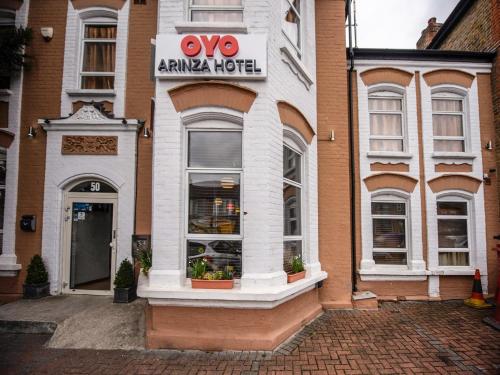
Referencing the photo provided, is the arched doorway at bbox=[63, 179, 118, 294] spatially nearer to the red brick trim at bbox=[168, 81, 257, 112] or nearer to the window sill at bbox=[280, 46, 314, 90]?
the red brick trim at bbox=[168, 81, 257, 112]

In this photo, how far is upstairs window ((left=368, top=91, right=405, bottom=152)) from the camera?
320 inches

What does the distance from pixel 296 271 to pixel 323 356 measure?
59.8 inches

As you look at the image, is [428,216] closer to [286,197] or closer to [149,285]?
[286,197]

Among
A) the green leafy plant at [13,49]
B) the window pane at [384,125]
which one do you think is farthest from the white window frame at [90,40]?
the window pane at [384,125]

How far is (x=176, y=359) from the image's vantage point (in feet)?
14.7

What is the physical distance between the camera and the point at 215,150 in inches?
207

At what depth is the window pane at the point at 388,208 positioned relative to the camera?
791 centimetres

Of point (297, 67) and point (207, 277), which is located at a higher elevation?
point (297, 67)

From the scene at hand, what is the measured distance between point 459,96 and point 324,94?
412 cm

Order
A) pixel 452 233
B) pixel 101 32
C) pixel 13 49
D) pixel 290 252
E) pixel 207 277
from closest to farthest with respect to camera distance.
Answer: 1. pixel 207 277
2. pixel 290 252
3. pixel 13 49
4. pixel 101 32
5. pixel 452 233

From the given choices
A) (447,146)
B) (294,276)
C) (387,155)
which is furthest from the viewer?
(447,146)

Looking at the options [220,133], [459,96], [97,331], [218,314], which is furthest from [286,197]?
[459,96]

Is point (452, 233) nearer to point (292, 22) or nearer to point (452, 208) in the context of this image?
point (452, 208)

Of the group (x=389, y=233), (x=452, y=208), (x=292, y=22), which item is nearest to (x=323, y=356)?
(x=389, y=233)
